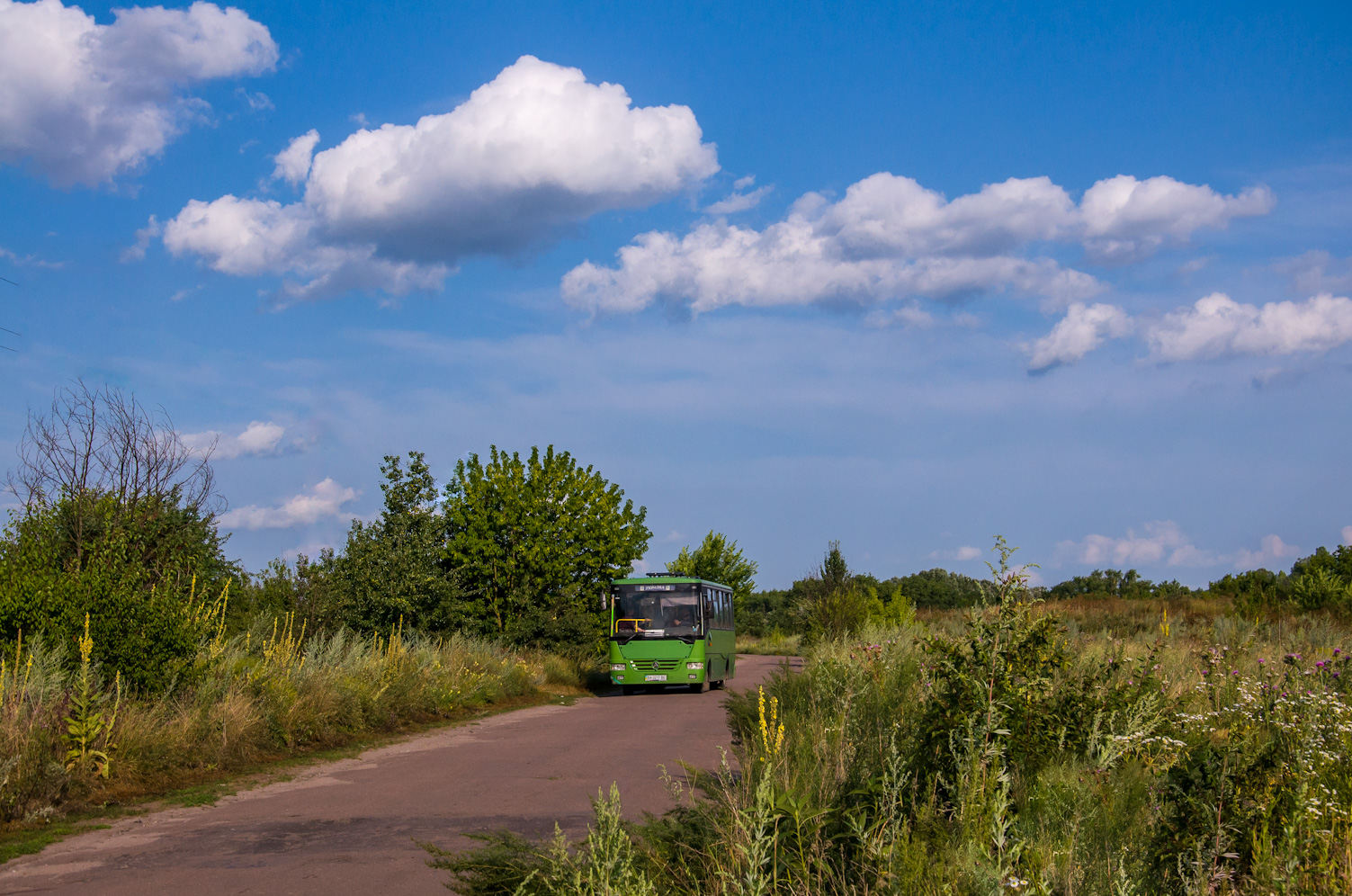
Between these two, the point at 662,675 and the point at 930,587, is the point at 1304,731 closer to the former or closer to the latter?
the point at 662,675

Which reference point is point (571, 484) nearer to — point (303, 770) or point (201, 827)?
point (303, 770)

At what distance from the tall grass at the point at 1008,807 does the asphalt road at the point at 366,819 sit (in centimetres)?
125

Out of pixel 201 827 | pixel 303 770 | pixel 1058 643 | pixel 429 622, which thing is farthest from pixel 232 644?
pixel 1058 643

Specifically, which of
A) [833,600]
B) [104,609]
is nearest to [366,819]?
[104,609]

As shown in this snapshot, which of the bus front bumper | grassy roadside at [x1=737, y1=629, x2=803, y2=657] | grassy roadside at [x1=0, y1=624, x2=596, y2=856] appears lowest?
grassy roadside at [x1=737, y1=629, x2=803, y2=657]

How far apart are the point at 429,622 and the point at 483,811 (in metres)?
15.9

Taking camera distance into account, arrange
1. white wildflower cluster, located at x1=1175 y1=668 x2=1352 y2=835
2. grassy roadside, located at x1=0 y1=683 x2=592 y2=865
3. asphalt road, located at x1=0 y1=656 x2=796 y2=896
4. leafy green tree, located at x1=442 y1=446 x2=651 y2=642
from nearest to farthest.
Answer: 1. white wildflower cluster, located at x1=1175 y1=668 x2=1352 y2=835
2. asphalt road, located at x1=0 y1=656 x2=796 y2=896
3. grassy roadside, located at x1=0 y1=683 x2=592 y2=865
4. leafy green tree, located at x1=442 y1=446 x2=651 y2=642

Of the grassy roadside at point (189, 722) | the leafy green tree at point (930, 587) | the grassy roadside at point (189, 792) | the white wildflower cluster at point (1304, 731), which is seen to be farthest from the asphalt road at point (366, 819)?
the leafy green tree at point (930, 587)

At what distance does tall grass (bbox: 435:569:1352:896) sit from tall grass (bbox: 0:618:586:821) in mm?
5258

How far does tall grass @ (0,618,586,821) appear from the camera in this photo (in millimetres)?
9289

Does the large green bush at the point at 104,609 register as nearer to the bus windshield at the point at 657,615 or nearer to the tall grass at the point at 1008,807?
the tall grass at the point at 1008,807

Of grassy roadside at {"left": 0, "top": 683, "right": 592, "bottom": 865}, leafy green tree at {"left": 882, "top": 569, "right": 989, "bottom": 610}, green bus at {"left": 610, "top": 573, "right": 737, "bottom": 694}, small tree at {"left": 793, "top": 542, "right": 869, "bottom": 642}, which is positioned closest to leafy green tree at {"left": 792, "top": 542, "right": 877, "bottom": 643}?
small tree at {"left": 793, "top": 542, "right": 869, "bottom": 642}

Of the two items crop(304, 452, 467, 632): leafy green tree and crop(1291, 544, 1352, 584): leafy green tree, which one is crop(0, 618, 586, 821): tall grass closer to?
crop(304, 452, 467, 632): leafy green tree

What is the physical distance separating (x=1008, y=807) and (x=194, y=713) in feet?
30.8
